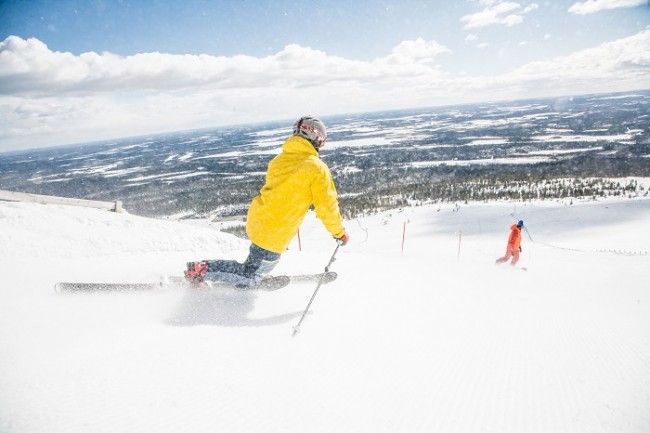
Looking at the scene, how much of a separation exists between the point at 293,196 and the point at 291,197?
0.02 metres

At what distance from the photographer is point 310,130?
12.4ft

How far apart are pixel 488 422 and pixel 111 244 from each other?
630 cm

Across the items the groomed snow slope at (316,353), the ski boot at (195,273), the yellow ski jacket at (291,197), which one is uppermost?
the yellow ski jacket at (291,197)

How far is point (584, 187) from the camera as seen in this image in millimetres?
56938

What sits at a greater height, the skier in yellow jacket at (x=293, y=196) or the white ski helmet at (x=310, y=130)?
the white ski helmet at (x=310, y=130)

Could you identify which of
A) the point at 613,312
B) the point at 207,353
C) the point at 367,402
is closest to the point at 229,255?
the point at 207,353

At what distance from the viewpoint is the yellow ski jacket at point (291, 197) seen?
368 centimetres

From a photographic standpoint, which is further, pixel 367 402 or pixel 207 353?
pixel 207 353

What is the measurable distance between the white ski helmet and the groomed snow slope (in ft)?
5.83

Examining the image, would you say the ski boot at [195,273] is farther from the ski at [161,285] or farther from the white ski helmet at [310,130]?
the white ski helmet at [310,130]

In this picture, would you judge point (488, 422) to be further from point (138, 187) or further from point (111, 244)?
point (138, 187)

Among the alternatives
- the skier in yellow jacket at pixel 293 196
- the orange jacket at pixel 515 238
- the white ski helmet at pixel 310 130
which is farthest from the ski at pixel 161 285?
the orange jacket at pixel 515 238

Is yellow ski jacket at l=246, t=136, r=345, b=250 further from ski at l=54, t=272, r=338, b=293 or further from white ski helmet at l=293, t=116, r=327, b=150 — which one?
ski at l=54, t=272, r=338, b=293

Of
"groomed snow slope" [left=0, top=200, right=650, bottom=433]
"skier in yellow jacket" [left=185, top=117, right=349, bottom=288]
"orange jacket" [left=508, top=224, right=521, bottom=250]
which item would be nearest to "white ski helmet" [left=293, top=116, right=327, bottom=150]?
"skier in yellow jacket" [left=185, top=117, right=349, bottom=288]
